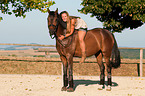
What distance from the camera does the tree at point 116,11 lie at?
19766 millimetres

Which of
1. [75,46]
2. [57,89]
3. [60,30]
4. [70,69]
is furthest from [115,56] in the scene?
[60,30]

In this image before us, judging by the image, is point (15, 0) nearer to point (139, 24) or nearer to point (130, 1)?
point (130, 1)

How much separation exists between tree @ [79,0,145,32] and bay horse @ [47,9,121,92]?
35.9 feet

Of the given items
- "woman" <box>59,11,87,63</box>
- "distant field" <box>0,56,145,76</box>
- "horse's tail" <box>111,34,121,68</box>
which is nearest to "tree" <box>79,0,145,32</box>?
"distant field" <box>0,56,145,76</box>

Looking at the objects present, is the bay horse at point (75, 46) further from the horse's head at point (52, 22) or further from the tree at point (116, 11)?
the tree at point (116, 11)

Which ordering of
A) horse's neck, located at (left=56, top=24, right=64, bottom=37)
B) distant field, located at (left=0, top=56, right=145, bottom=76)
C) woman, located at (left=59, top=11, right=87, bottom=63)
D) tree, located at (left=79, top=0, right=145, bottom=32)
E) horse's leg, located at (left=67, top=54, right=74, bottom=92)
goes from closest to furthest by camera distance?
1. horse's neck, located at (left=56, top=24, right=64, bottom=37)
2. woman, located at (left=59, top=11, right=87, bottom=63)
3. horse's leg, located at (left=67, top=54, right=74, bottom=92)
4. distant field, located at (left=0, top=56, right=145, bottom=76)
5. tree, located at (left=79, top=0, right=145, bottom=32)

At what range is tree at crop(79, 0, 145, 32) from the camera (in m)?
19.8

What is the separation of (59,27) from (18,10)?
32.0 ft

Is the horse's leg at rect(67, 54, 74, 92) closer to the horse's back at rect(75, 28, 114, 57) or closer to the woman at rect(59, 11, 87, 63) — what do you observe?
the horse's back at rect(75, 28, 114, 57)

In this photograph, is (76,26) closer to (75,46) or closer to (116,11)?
(75,46)

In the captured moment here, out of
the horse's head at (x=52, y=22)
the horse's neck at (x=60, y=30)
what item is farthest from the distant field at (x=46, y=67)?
the horse's head at (x=52, y=22)

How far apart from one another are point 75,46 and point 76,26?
0.75m

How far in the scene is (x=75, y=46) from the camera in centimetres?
859

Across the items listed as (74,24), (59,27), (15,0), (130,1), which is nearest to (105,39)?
(74,24)
